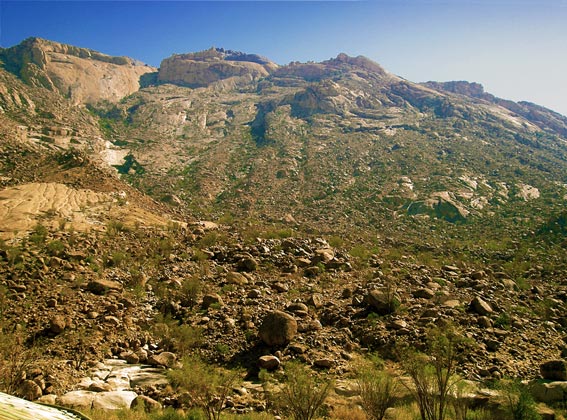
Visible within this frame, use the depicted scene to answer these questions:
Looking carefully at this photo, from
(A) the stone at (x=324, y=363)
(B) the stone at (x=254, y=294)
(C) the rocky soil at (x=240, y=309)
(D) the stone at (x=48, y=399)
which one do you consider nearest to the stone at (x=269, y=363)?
(C) the rocky soil at (x=240, y=309)

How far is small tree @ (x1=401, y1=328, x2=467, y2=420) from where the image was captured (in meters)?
6.94

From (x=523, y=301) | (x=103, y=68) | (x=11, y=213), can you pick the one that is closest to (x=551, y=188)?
(x=523, y=301)

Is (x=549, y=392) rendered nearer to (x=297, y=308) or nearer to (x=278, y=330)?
(x=278, y=330)

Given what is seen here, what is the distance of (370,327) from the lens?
11055 mm

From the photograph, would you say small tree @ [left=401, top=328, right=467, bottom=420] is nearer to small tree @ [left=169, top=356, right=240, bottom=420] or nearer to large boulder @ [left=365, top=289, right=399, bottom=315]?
large boulder @ [left=365, top=289, right=399, bottom=315]

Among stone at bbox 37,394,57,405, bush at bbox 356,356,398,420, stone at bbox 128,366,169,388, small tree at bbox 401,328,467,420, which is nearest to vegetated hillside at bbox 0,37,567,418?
stone at bbox 128,366,169,388

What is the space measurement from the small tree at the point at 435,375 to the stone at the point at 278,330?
3294 millimetres

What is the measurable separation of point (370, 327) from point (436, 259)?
13.3m

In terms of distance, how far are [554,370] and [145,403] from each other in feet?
32.8

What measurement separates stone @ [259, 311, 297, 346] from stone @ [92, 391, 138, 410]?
3810 millimetres

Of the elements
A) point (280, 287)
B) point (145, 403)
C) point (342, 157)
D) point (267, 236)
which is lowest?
point (145, 403)

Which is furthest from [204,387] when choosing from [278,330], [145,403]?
[278,330]

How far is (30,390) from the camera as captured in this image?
6.87 meters

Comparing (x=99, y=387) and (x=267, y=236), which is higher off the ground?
(x=267, y=236)
